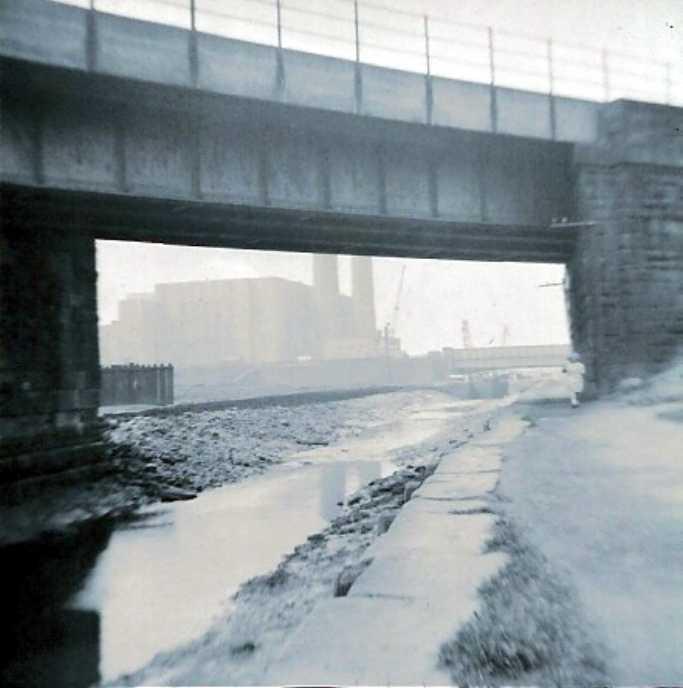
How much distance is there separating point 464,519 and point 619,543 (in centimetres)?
105

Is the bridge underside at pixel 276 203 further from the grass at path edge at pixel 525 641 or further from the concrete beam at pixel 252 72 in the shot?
the grass at path edge at pixel 525 641

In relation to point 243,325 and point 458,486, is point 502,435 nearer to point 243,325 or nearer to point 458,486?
point 458,486

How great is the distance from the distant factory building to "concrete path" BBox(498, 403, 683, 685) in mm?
79905

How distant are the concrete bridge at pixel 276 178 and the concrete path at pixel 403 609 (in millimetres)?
9571

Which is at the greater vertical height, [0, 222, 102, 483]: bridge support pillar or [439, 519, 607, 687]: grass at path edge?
[0, 222, 102, 483]: bridge support pillar

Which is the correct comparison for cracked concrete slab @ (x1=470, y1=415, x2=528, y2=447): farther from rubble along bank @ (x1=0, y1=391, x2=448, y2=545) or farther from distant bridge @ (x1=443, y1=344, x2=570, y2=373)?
distant bridge @ (x1=443, y1=344, x2=570, y2=373)

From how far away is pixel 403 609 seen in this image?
286 centimetres

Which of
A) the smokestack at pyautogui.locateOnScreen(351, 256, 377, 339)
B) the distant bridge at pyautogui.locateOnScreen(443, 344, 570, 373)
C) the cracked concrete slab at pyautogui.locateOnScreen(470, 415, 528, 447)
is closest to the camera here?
the cracked concrete slab at pyautogui.locateOnScreen(470, 415, 528, 447)

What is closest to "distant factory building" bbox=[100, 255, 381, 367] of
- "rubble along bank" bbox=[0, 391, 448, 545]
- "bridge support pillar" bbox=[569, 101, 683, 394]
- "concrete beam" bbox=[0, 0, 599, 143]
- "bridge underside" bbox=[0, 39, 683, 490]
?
"rubble along bank" bbox=[0, 391, 448, 545]

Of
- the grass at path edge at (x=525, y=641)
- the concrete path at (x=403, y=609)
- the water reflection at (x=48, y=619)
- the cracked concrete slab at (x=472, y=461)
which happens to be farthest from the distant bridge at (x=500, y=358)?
the grass at path edge at (x=525, y=641)

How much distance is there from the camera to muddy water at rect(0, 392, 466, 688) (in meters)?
5.29

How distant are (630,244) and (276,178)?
9797 millimetres

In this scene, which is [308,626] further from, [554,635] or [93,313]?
[93,313]

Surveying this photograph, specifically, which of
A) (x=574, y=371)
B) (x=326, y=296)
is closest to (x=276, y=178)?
(x=574, y=371)
